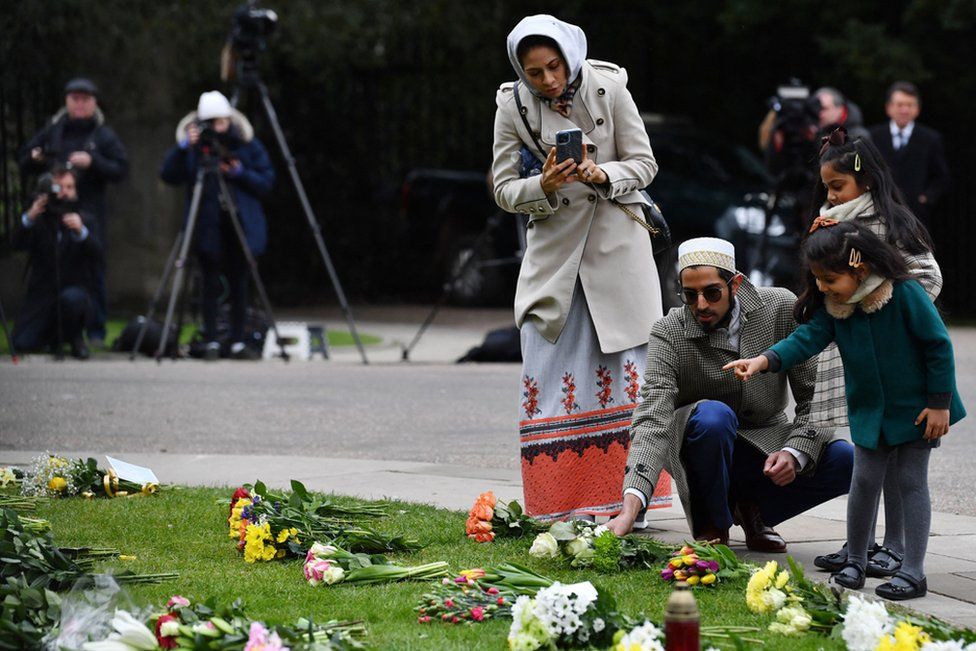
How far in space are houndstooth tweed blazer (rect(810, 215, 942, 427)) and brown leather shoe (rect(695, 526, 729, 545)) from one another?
531 millimetres

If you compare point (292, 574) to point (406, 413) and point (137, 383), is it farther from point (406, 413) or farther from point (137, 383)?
point (137, 383)

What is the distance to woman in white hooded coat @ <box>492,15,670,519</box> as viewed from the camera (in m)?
6.05

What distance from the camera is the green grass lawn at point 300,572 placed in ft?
14.5

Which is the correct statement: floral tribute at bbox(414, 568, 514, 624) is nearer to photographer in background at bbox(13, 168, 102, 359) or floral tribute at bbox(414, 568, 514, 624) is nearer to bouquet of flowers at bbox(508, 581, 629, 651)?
bouquet of flowers at bbox(508, 581, 629, 651)

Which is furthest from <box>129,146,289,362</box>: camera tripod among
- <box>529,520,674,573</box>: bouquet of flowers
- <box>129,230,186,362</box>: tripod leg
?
<box>529,520,674,573</box>: bouquet of flowers

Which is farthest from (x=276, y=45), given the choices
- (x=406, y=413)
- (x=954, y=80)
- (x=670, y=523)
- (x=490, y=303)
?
(x=670, y=523)

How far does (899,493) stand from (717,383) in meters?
0.85

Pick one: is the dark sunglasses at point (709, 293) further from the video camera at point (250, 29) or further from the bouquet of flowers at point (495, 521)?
the video camera at point (250, 29)

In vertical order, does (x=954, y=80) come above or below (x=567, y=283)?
above

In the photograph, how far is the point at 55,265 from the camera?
1415cm

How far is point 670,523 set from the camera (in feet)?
21.1

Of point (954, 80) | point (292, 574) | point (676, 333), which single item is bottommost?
point (292, 574)

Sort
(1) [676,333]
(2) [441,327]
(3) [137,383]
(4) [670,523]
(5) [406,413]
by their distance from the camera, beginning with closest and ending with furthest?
(1) [676,333]
(4) [670,523]
(5) [406,413]
(3) [137,383]
(2) [441,327]

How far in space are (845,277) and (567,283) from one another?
1393mm
